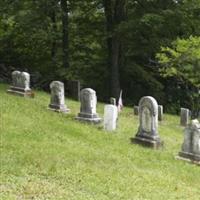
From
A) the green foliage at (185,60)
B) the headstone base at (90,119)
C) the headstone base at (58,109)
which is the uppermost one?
the green foliage at (185,60)

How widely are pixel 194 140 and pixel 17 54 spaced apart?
1810 cm

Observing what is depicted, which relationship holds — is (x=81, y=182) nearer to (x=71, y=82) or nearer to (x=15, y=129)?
(x=15, y=129)

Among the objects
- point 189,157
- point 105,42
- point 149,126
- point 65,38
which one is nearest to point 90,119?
point 149,126

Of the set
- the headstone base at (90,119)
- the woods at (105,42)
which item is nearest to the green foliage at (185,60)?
the woods at (105,42)

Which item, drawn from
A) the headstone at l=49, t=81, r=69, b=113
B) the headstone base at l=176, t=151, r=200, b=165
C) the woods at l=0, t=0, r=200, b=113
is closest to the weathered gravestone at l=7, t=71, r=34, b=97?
the headstone at l=49, t=81, r=69, b=113

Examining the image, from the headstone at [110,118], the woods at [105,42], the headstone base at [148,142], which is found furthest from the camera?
the woods at [105,42]

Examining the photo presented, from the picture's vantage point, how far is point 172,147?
14.8 metres

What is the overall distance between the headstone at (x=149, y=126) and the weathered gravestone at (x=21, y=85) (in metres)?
6.14

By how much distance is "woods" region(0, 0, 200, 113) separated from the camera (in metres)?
25.8

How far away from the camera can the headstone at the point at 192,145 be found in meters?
13.2

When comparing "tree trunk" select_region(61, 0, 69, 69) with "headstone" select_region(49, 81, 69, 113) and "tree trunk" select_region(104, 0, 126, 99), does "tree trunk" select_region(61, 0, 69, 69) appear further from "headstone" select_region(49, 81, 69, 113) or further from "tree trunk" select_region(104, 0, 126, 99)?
"headstone" select_region(49, 81, 69, 113)

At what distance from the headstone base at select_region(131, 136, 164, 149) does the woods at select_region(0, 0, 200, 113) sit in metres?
8.84

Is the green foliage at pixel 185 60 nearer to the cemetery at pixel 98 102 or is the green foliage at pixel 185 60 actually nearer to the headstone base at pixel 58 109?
the cemetery at pixel 98 102

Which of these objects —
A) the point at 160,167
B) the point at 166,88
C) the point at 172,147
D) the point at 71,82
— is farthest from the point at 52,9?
the point at 160,167
